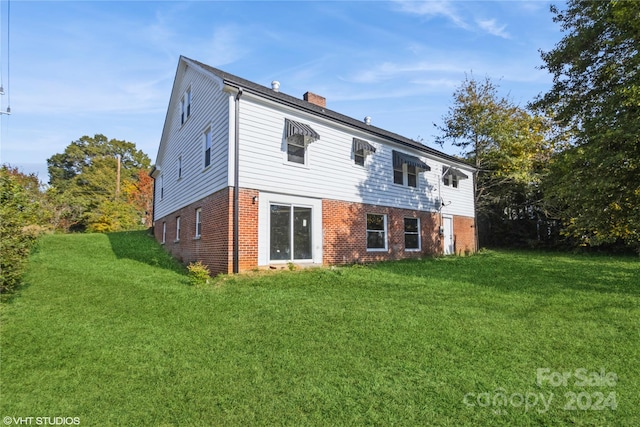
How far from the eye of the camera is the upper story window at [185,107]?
14564 millimetres

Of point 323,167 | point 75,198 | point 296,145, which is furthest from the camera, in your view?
point 75,198

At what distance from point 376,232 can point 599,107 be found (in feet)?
25.4

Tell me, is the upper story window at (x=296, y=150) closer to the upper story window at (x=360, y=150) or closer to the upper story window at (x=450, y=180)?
the upper story window at (x=360, y=150)

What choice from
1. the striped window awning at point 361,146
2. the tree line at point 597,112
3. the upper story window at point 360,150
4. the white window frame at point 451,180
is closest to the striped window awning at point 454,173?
the white window frame at point 451,180

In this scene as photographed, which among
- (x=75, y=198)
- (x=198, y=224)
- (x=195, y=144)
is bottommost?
(x=198, y=224)

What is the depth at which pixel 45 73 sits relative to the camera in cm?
941

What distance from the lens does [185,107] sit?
15.0 meters

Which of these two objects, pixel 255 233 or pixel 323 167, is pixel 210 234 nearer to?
pixel 255 233

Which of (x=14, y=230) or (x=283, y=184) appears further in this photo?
(x=283, y=184)

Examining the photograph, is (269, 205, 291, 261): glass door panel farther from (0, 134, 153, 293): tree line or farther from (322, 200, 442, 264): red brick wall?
(0, 134, 153, 293): tree line

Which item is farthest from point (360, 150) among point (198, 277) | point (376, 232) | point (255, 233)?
point (198, 277)

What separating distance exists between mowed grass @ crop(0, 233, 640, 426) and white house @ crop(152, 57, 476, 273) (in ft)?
7.99

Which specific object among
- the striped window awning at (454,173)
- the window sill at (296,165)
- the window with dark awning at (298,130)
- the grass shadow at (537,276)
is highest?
the window with dark awning at (298,130)

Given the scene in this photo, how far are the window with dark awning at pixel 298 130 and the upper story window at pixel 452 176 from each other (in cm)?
865
